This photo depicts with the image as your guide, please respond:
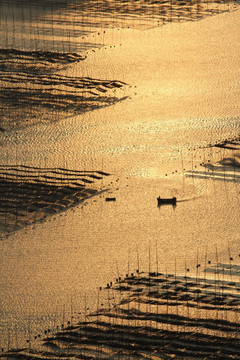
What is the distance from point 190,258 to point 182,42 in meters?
8.19

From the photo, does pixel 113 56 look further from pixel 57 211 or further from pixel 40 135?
pixel 57 211

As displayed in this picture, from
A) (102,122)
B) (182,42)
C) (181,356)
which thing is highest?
(182,42)

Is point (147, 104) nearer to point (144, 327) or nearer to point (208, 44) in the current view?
point (208, 44)

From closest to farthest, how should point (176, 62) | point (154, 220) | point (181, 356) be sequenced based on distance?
point (181, 356), point (154, 220), point (176, 62)

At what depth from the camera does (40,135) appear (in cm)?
Answer: 2103

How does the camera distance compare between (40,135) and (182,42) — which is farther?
(182,42)

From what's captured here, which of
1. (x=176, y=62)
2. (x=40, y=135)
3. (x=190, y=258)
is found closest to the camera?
(x=190, y=258)

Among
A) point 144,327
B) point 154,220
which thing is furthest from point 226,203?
point 144,327

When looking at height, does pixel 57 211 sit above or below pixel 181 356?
above

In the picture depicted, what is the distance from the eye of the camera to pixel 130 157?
20.1 m

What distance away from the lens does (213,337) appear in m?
15.3

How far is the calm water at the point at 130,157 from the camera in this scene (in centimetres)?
1694

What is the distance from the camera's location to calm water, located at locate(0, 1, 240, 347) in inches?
667

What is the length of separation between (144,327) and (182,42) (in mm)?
10004
